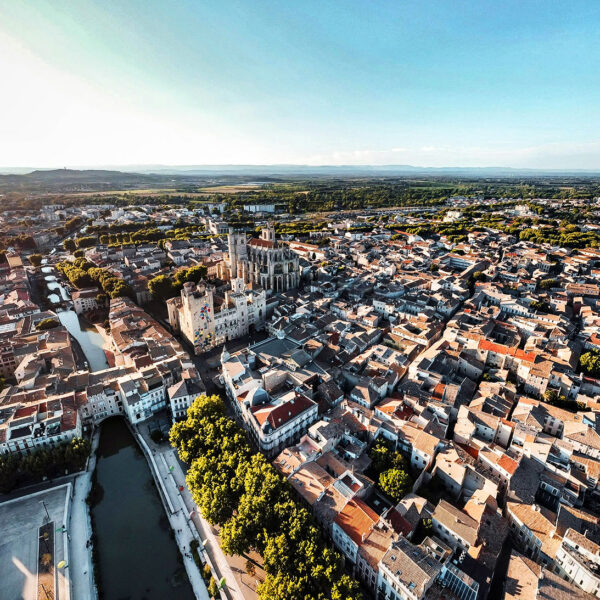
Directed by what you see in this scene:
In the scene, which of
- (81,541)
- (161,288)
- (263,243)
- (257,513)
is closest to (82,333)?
(161,288)

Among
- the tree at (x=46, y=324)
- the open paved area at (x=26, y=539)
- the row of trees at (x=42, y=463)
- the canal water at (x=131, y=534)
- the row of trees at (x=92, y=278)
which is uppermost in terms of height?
the row of trees at (x=92, y=278)

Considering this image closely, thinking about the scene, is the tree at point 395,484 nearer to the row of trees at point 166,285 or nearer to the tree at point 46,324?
the row of trees at point 166,285

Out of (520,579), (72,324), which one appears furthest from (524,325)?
(72,324)

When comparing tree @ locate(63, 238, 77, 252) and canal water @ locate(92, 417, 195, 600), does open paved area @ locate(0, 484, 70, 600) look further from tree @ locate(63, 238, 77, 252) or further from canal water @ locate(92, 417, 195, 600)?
tree @ locate(63, 238, 77, 252)

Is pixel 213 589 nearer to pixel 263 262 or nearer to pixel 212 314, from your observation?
pixel 212 314

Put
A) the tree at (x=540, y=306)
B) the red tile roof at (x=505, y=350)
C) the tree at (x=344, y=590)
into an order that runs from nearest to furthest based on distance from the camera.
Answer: the tree at (x=344, y=590), the red tile roof at (x=505, y=350), the tree at (x=540, y=306)

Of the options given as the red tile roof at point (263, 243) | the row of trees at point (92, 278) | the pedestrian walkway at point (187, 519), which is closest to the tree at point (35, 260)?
the row of trees at point (92, 278)

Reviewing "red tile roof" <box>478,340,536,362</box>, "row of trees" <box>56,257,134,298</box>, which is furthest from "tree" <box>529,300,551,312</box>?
"row of trees" <box>56,257,134,298</box>
